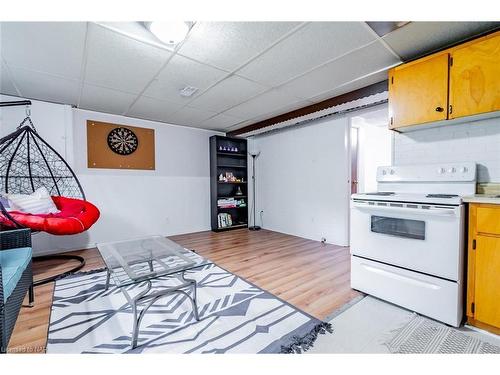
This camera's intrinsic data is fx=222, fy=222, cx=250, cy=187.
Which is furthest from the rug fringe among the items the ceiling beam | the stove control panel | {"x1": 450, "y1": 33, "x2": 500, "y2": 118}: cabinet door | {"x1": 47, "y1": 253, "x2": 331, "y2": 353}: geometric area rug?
the ceiling beam

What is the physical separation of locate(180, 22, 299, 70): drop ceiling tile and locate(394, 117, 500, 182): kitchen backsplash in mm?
1686

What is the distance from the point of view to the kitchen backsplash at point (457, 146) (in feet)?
6.01

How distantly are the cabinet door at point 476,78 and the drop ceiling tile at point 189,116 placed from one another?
2907 mm

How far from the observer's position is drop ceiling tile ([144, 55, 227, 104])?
2.13m

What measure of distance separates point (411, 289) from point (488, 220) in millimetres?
697

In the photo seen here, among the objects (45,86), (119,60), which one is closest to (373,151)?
(119,60)

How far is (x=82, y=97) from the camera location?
2922 millimetres

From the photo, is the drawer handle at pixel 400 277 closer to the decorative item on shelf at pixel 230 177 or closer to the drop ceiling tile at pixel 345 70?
the drop ceiling tile at pixel 345 70

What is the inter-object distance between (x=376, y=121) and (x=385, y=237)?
3.07 meters

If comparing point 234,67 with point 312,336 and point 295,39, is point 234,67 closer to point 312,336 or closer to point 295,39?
point 295,39

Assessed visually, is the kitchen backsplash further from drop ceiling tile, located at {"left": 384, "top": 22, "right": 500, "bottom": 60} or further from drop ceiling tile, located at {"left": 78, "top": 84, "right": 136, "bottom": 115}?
drop ceiling tile, located at {"left": 78, "top": 84, "right": 136, "bottom": 115}

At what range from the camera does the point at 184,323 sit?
161 centimetres

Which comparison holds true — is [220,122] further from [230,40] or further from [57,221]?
[57,221]
